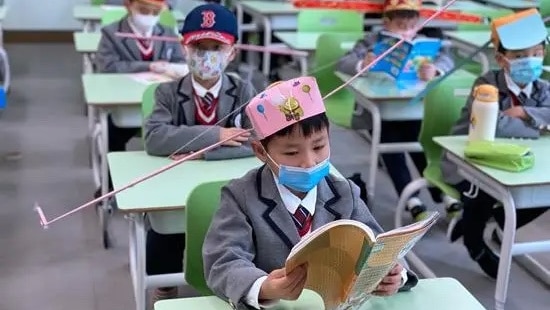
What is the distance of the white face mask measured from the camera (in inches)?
146

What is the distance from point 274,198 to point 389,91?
6.12ft

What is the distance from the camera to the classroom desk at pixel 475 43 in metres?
4.45

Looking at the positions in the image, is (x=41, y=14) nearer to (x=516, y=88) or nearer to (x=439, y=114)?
(x=439, y=114)

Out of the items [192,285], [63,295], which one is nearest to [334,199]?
[192,285]

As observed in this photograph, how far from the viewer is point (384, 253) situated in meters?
1.25

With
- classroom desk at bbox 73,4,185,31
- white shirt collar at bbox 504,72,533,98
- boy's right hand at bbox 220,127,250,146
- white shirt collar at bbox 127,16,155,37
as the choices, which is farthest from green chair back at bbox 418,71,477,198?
classroom desk at bbox 73,4,185,31

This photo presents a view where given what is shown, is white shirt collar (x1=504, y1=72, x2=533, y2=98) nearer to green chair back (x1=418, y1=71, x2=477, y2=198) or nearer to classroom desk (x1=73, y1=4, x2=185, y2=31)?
green chair back (x1=418, y1=71, x2=477, y2=198)

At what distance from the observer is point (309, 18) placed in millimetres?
4695

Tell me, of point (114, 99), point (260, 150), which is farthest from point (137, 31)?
point (260, 150)

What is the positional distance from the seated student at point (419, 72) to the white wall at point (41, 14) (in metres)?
4.23

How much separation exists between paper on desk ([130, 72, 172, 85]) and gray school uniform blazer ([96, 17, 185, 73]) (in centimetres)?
12

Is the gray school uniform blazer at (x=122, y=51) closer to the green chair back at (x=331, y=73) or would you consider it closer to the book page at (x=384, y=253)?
the green chair back at (x=331, y=73)

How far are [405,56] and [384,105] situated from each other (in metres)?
0.28

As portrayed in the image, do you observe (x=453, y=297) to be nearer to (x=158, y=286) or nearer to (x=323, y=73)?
(x=158, y=286)
